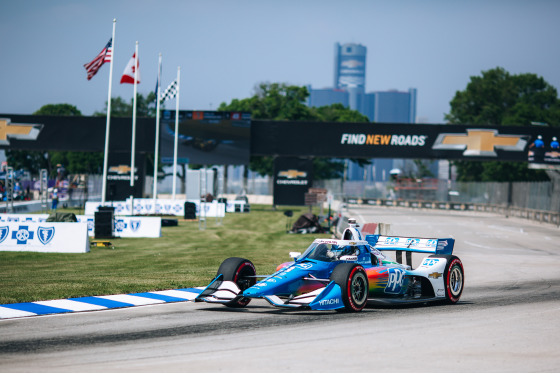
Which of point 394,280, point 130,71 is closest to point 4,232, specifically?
point 130,71

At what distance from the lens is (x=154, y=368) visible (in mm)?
9320

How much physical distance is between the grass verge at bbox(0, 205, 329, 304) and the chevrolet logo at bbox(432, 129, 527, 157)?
3316 cm

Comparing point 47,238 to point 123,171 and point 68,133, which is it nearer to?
point 123,171

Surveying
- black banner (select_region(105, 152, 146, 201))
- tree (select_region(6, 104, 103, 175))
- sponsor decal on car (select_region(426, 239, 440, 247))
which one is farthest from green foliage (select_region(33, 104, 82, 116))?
sponsor decal on car (select_region(426, 239, 440, 247))

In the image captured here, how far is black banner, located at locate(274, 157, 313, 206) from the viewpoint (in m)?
72.0

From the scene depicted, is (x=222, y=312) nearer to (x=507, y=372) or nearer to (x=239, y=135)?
(x=507, y=372)

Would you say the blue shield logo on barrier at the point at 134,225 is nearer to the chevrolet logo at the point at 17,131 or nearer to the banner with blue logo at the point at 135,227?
the banner with blue logo at the point at 135,227

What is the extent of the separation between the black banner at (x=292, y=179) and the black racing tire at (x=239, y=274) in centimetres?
5683

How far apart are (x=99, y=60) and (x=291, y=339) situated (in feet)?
103

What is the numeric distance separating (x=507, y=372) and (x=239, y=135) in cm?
6119

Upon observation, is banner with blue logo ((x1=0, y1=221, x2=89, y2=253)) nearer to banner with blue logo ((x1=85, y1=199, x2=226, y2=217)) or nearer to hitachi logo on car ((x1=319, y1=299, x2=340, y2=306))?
hitachi logo on car ((x1=319, y1=299, x2=340, y2=306))

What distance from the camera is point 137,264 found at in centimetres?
2439

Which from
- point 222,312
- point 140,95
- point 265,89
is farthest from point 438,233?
point 140,95

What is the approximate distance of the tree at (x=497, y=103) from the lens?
116 m
